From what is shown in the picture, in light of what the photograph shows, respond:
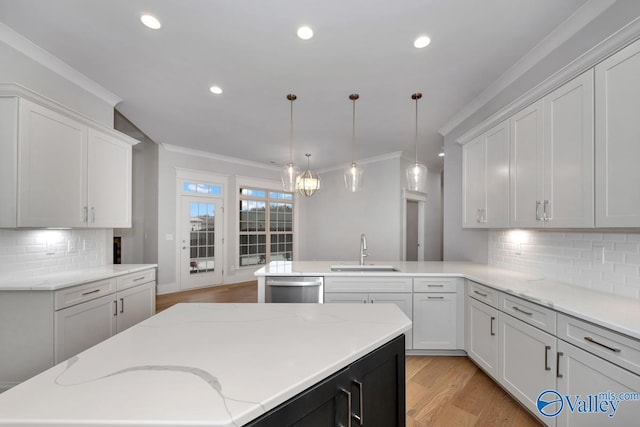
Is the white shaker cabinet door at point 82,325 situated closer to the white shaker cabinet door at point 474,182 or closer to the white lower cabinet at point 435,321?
the white lower cabinet at point 435,321

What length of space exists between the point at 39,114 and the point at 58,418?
8.22 ft

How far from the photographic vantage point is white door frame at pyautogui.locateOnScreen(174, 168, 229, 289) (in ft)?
17.2

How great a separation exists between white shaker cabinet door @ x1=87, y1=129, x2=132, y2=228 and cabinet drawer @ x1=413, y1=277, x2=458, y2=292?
10.5 ft

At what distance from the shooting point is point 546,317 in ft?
5.32

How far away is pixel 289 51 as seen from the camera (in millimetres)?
2309

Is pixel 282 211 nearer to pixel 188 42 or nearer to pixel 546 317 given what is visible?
pixel 188 42

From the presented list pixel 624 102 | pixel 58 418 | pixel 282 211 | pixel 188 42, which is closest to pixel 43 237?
pixel 188 42

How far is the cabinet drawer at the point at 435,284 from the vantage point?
2643 millimetres

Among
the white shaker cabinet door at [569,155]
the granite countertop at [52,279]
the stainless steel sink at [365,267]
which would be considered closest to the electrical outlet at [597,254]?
the white shaker cabinet door at [569,155]

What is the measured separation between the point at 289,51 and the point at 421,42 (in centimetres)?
110

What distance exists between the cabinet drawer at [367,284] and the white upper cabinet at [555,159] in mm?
1105

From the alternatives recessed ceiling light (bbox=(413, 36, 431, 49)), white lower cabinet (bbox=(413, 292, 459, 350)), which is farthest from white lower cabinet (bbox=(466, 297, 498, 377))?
recessed ceiling light (bbox=(413, 36, 431, 49))

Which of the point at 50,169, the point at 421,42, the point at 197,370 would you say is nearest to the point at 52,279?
the point at 50,169

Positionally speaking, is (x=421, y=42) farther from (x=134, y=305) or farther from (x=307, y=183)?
(x=134, y=305)
